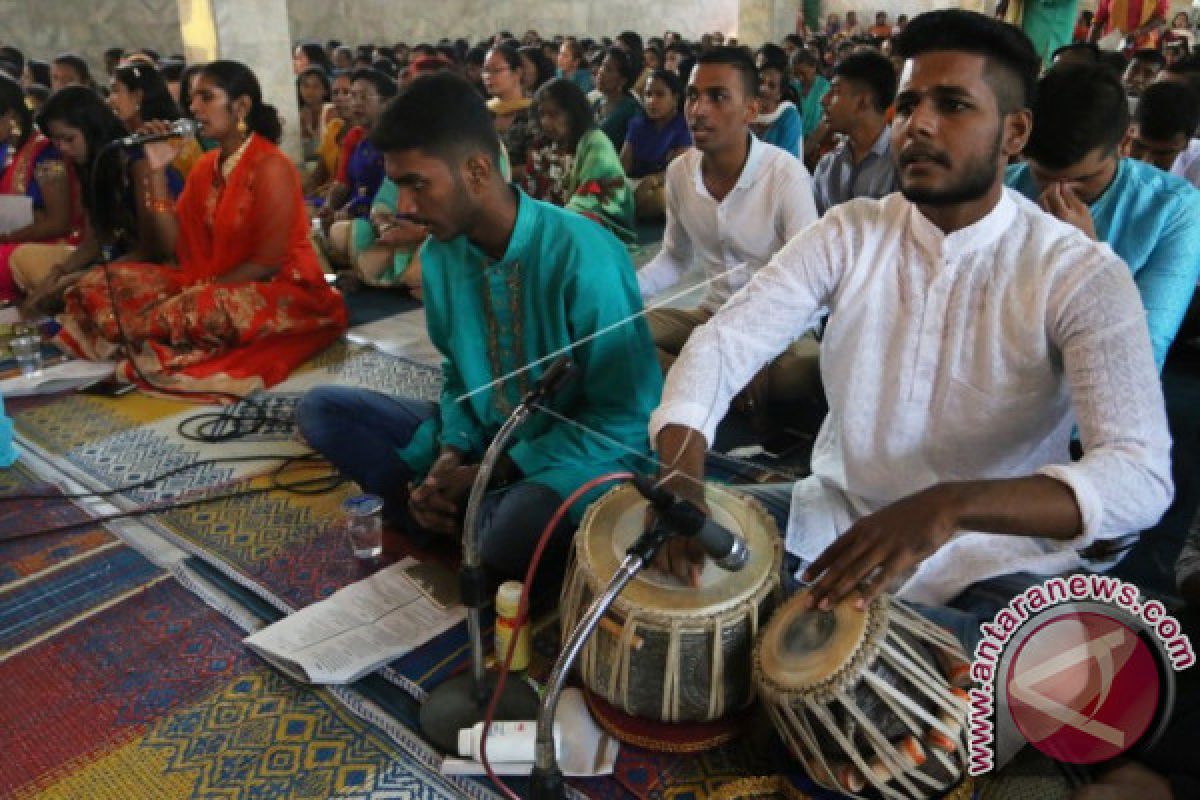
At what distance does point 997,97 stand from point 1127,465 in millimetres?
636

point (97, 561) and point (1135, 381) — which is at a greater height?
point (1135, 381)

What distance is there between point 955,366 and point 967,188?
31 centimetres

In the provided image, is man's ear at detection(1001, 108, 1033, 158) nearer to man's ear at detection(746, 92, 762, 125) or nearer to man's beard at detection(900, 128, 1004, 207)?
man's beard at detection(900, 128, 1004, 207)

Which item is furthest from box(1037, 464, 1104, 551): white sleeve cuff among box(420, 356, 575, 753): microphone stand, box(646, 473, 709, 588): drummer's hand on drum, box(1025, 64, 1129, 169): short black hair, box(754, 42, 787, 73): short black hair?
box(754, 42, 787, 73): short black hair

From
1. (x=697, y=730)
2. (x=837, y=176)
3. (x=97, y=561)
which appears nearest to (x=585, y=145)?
(x=837, y=176)

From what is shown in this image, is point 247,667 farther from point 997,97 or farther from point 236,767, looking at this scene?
point 997,97

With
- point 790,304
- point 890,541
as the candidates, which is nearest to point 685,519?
point 890,541

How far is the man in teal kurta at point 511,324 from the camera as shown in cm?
204

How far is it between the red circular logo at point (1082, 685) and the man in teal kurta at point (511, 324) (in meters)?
0.89

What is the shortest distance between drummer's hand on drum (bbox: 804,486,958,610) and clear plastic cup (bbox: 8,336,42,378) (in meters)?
3.41

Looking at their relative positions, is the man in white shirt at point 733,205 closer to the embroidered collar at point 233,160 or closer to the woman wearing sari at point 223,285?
the woman wearing sari at point 223,285

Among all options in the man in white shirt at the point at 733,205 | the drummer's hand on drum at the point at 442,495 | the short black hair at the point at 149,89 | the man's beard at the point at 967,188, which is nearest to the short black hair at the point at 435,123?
the drummer's hand on drum at the point at 442,495

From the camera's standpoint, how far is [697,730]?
5.59 feet

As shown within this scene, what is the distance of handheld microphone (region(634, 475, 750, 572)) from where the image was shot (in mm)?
1122
